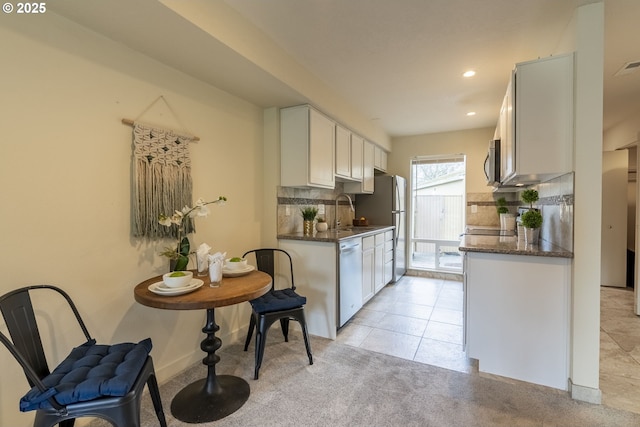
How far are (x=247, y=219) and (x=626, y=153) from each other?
17.5ft

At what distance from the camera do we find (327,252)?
283cm

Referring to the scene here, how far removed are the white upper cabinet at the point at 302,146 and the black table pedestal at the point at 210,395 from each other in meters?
1.56

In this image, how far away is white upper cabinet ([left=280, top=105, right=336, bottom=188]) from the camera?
9.64 feet

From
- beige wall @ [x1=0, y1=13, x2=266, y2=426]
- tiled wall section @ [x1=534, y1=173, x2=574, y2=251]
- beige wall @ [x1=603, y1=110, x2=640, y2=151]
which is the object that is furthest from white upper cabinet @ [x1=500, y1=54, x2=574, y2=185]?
beige wall @ [x1=603, y1=110, x2=640, y2=151]

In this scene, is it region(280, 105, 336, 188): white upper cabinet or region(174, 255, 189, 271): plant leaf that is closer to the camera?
region(174, 255, 189, 271): plant leaf

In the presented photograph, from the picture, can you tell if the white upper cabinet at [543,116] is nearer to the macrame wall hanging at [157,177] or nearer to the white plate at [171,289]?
the white plate at [171,289]

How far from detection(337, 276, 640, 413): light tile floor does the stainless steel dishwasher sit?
0.55 ft

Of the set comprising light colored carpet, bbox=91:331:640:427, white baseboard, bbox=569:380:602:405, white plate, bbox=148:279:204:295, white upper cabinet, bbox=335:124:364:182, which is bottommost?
light colored carpet, bbox=91:331:640:427

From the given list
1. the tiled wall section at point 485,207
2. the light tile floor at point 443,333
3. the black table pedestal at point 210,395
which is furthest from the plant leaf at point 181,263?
the tiled wall section at point 485,207

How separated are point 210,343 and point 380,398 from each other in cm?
117

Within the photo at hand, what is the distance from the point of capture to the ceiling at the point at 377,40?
178 cm

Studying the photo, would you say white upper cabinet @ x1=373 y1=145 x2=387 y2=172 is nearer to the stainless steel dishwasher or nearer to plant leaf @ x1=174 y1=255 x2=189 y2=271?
the stainless steel dishwasher

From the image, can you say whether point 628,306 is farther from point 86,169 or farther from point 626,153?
point 86,169

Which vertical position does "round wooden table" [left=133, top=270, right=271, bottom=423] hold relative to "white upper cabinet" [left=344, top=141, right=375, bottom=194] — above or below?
below
